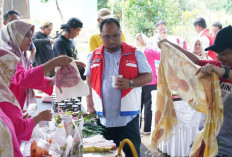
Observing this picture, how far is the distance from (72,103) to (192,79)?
56.8 inches

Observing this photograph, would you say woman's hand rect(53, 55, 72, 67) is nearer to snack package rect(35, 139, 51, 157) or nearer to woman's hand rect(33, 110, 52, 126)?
woman's hand rect(33, 110, 52, 126)

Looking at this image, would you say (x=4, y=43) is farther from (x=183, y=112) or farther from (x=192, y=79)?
(x=183, y=112)

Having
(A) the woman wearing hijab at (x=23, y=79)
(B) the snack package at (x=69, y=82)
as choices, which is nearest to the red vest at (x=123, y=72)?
(B) the snack package at (x=69, y=82)

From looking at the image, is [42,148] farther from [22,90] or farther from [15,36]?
[15,36]

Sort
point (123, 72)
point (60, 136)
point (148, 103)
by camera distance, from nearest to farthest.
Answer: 1. point (60, 136)
2. point (123, 72)
3. point (148, 103)

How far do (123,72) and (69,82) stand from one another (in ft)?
1.88

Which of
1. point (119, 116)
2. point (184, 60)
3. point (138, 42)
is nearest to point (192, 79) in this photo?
point (184, 60)

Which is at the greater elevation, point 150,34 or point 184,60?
point 150,34

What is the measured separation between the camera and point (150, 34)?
9797 millimetres

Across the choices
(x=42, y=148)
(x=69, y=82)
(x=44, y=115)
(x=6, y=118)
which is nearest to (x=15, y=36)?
(x=69, y=82)

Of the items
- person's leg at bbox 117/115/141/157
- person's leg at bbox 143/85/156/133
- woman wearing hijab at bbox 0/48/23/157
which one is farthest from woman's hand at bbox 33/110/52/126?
person's leg at bbox 143/85/156/133

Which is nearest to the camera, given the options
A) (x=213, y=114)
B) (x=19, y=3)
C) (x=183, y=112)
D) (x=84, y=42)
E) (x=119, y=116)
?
(x=213, y=114)

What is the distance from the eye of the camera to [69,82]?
239 centimetres

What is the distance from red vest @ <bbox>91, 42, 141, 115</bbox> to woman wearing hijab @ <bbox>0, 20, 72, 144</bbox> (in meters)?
0.45
